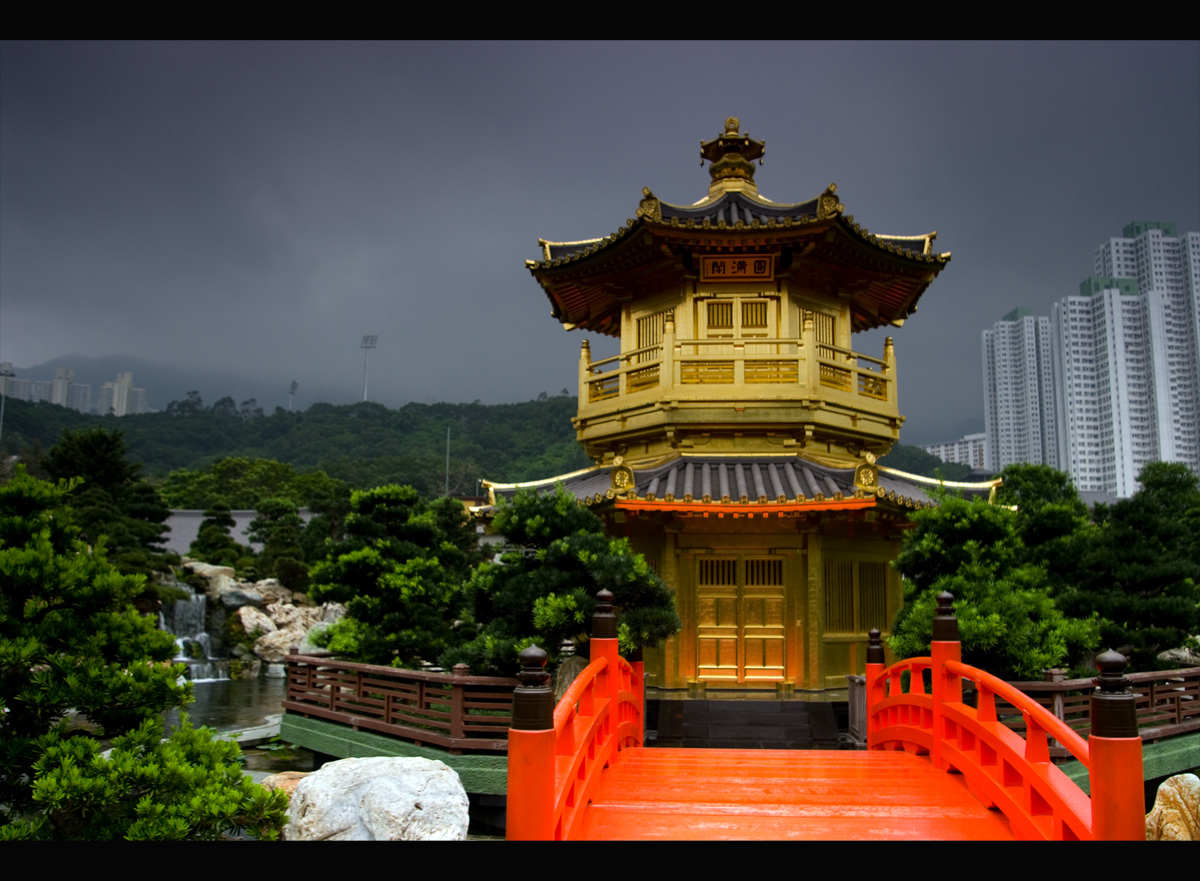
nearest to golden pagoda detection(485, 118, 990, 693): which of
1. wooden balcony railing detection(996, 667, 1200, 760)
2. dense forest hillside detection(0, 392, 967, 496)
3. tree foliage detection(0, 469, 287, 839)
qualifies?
wooden balcony railing detection(996, 667, 1200, 760)

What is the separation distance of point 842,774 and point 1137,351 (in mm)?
25057

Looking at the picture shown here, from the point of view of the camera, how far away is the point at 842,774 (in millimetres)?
6801

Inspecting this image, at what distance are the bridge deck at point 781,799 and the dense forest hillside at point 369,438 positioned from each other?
59674 millimetres

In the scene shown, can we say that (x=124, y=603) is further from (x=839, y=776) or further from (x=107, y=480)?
(x=107, y=480)

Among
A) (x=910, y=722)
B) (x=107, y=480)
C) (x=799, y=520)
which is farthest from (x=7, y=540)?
(x=107, y=480)

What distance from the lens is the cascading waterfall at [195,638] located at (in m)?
26.3

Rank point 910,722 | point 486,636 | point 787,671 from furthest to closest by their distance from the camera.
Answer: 1. point 787,671
2. point 486,636
3. point 910,722

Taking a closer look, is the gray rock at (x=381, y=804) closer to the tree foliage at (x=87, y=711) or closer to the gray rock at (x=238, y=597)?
the tree foliage at (x=87, y=711)

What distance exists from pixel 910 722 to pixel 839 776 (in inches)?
64.0

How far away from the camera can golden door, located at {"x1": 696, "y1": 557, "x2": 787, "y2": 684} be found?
11.7 metres

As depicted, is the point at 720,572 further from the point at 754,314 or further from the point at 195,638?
the point at 195,638

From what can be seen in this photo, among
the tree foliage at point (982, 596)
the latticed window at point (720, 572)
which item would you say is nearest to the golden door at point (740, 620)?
the latticed window at point (720, 572)

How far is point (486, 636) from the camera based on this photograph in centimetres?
870

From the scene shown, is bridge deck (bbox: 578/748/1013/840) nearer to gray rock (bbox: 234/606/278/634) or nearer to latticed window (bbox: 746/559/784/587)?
latticed window (bbox: 746/559/784/587)
